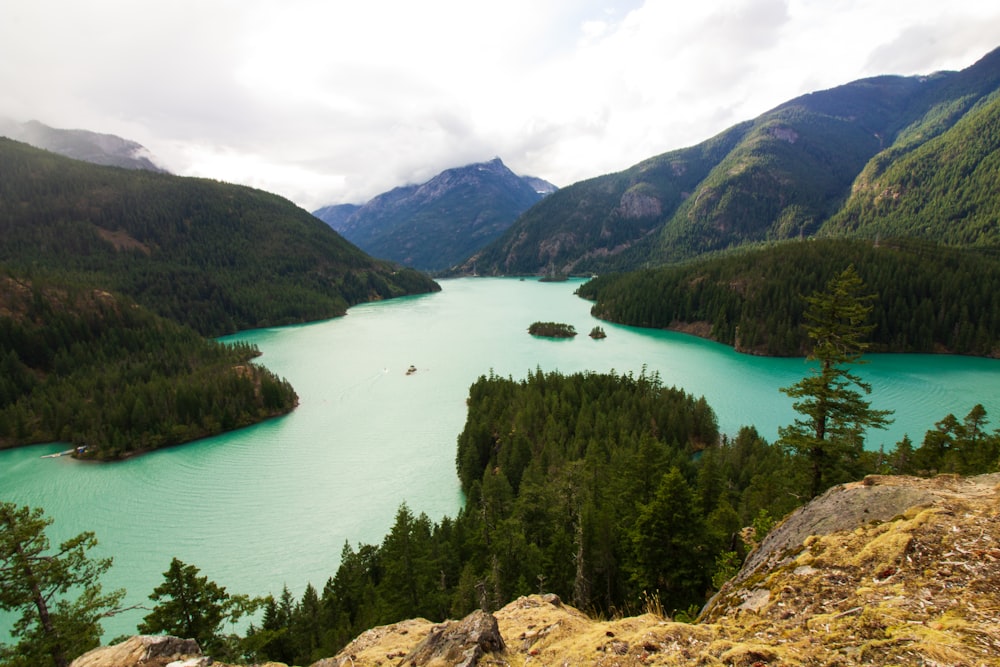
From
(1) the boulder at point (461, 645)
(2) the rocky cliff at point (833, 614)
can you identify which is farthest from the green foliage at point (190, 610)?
(1) the boulder at point (461, 645)

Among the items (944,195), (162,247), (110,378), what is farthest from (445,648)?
(944,195)

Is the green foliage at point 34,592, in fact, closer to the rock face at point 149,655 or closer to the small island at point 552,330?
the rock face at point 149,655

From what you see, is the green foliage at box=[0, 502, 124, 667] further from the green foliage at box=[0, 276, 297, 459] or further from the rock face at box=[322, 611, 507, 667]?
the green foliage at box=[0, 276, 297, 459]

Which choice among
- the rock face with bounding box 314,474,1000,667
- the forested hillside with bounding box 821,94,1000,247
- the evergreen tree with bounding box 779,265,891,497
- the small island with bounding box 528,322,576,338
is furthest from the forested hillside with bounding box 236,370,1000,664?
the forested hillside with bounding box 821,94,1000,247

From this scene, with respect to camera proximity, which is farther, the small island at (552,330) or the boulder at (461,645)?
the small island at (552,330)

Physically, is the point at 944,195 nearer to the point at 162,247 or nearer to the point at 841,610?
the point at 841,610
